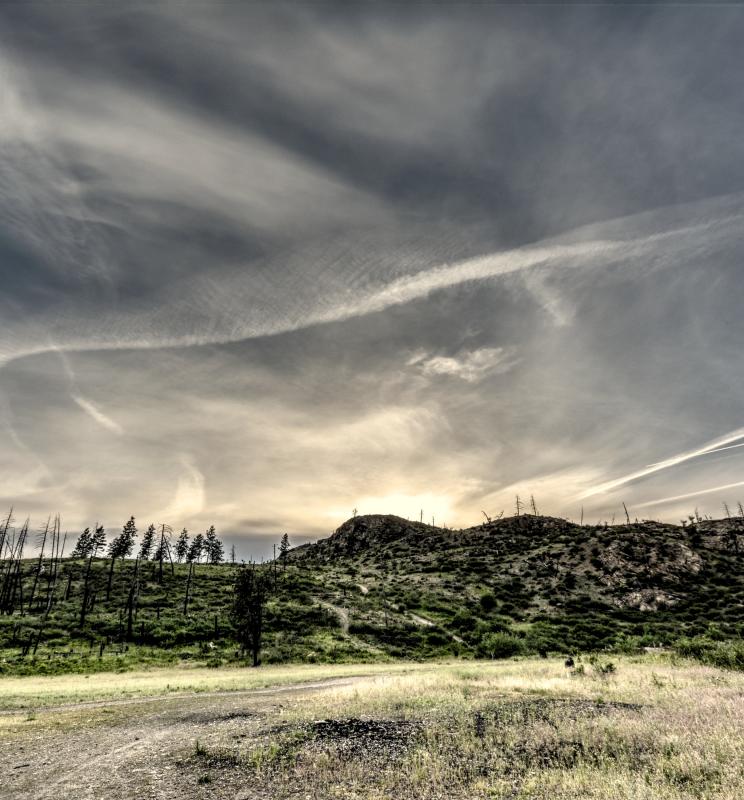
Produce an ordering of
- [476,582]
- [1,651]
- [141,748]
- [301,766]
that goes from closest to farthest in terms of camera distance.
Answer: [301,766] → [141,748] → [1,651] → [476,582]

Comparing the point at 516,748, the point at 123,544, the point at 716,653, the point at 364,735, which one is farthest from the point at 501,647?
the point at 123,544

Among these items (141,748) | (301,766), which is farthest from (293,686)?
(301,766)

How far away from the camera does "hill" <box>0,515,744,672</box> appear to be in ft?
161

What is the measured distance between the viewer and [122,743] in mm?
14648

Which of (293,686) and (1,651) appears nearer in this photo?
(293,686)

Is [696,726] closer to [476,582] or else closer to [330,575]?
[476,582]

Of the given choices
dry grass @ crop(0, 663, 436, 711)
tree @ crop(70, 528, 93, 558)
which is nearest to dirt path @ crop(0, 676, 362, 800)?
dry grass @ crop(0, 663, 436, 711)

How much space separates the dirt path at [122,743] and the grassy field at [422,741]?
0.08 meters

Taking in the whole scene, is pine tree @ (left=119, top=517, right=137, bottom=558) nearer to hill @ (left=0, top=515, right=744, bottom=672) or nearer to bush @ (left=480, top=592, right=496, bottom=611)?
hill @ (left=0, top=515, right=744, bottom=672)

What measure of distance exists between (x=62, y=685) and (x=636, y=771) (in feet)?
129

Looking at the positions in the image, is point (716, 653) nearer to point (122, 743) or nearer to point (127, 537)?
point (122, 743)

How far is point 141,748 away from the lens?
45.4ft

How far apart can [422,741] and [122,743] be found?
390 inches

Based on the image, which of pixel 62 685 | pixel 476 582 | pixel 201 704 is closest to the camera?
pixel 201 704
